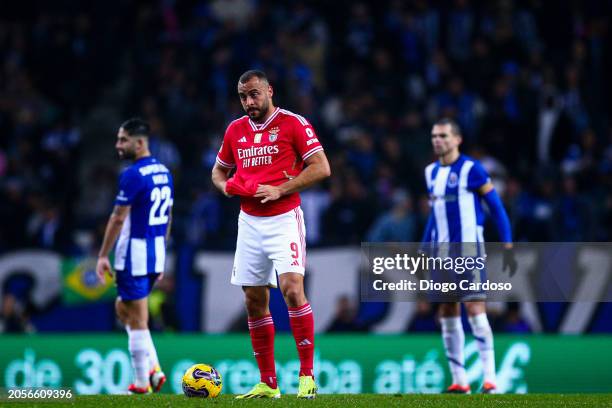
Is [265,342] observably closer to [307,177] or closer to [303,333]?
[303,333]

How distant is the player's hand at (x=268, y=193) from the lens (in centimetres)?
840

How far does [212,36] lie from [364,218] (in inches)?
234

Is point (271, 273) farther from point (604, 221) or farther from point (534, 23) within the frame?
Answer: point (534, 23)

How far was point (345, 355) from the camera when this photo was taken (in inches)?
550

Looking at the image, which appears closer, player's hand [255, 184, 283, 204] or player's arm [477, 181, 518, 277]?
player's hand [255, 184, 283, 204]

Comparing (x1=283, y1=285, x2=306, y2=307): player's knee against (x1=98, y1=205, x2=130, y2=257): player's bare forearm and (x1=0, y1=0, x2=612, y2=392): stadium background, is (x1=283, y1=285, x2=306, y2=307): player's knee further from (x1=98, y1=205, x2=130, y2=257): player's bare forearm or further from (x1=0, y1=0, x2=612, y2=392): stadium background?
(x1=0, y1=0, x2=612, y2=392): stadium background

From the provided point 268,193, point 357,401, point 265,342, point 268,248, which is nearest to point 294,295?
point 268,248

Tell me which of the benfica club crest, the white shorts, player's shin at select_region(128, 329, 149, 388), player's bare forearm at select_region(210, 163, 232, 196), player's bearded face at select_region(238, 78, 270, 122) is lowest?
player's shin at select_region(128, 329, 149, 388)

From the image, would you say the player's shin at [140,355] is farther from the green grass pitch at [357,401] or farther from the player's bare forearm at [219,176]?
the player's bare forearm at [219,176]

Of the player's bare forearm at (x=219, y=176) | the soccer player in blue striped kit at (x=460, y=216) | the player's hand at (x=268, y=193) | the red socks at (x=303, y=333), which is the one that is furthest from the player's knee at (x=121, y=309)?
the soccer player in blue striped kit at (x=460, y=216)

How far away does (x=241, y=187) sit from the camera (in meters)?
8.55

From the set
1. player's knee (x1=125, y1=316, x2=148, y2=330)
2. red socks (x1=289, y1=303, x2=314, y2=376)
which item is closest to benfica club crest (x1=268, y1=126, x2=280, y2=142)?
red socks (x1=289, y1=303, x2=314, y2=376)

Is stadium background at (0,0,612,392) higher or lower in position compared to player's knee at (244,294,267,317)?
higher

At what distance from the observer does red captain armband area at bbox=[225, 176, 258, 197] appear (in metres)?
8.49
